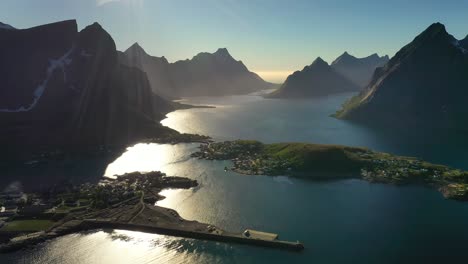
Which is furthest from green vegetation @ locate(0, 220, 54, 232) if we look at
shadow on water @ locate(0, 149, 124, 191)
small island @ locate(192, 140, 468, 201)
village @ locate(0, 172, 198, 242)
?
small island @ locate(192, 140, 468, 201)

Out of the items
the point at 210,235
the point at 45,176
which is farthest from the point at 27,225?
the point at 45,176

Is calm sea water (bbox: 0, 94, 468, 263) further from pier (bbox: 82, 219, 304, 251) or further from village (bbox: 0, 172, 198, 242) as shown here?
village (bbox: 0, 172, 198, 242)

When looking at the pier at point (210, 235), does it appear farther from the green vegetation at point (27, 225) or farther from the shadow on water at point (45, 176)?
the shadow on water at point (45, 176)

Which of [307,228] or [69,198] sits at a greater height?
[307,228]

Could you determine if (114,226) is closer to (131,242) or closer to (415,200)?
(131,242)

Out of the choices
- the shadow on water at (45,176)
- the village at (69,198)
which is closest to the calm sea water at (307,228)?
the village at (69,198)

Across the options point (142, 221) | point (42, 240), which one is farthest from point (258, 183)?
point (42, 240)

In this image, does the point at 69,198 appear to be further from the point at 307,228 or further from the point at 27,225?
the point at 307,228

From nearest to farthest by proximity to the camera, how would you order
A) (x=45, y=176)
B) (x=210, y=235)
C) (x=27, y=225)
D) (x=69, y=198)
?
(x=210, y=235) → (x=27, y=225) → (x=69, y=198) → (x=45, y=176)
